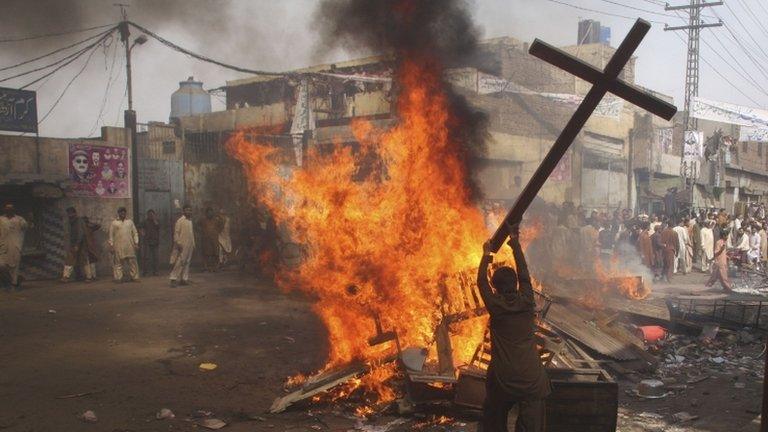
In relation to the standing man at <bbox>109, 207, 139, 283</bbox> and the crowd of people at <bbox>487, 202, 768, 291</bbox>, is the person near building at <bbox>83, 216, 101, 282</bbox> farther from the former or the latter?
the crowd of people at <bbox>487, 202, 768, 291</bbox>

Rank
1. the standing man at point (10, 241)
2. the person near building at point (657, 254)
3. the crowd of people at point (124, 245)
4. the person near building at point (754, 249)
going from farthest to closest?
the person near building at point (754, 249) → the person near building at point (657, 254) → the crowd of people at point (124, 245) → the standing man at point (10, 241)

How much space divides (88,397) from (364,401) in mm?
3233

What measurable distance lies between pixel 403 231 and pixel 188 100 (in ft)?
103

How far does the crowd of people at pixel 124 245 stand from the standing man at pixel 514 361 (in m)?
12.0

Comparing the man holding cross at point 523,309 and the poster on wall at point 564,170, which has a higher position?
the poster on wall at point 564,170

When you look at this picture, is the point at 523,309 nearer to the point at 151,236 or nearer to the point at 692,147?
the point at 151,236

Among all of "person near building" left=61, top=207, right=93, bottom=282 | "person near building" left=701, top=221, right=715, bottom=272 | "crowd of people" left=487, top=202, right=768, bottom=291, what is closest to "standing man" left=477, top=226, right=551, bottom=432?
"crowd of people" left=487, top=202, right=768, bottom=291

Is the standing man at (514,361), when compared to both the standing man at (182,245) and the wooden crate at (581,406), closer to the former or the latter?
the wooden crate at (581,406)

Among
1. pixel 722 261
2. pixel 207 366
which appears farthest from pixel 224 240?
pixel 722 261

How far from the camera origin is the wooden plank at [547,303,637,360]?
8.25 m

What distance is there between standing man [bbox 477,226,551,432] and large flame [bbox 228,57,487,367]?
2.84 m

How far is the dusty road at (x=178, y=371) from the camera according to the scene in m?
6.23

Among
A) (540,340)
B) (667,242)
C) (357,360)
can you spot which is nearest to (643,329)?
(540,340)

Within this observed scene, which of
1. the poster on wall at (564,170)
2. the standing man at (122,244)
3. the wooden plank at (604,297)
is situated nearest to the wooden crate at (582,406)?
the wooden plank at (604,297)
